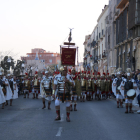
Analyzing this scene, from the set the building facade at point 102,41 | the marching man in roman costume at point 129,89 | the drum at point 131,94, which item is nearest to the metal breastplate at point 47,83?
the marching man in roman costume at point 129,89

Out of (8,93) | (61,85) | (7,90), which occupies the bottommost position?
(8,93)

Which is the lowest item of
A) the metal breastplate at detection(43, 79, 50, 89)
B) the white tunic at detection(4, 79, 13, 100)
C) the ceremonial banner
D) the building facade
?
the white tunic at detection(4, 79, 13, 100)

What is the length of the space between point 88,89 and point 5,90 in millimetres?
7946

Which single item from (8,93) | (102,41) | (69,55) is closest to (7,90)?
(8,93)

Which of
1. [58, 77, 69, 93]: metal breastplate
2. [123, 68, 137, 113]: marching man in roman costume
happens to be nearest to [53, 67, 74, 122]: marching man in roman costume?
[58, 77, 69, 93]: metal breastplate

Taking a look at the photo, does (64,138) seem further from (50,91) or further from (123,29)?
(123,29)

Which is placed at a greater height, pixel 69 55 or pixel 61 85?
pixel 69 55

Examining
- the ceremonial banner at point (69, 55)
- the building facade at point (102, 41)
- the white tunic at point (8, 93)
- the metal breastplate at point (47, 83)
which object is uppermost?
the building facade at point (102, 41)

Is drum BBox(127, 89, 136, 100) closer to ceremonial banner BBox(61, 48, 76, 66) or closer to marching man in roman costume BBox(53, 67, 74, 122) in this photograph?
ceremonial banner BBox(61, 48, 76, 66)

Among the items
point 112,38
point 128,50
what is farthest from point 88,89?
point 112,38

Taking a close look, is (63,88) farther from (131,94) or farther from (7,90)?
(7,90)

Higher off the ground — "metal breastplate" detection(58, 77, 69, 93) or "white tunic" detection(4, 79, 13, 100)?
"metal breastplate" detection(58, 77, 69, 93)

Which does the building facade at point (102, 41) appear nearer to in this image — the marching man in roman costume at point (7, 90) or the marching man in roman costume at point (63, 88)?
the marching man in roman costume at point (7, 90)

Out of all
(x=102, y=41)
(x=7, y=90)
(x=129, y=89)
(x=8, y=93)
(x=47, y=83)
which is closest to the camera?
(x=129, y=89)
